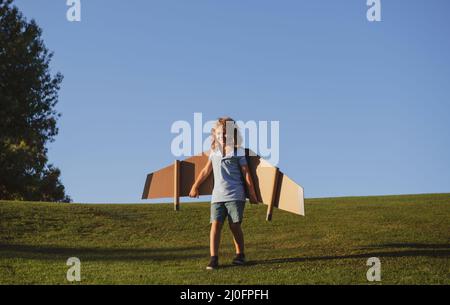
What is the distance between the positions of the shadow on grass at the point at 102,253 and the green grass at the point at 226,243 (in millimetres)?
22

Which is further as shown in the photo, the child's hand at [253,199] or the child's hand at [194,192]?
the child's hand at [194,192]

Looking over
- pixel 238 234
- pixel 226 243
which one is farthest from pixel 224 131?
pixel 226 243

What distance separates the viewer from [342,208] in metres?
18.2

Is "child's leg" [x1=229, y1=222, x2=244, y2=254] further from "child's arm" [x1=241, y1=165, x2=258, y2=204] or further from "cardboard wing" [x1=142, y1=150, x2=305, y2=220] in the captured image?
"cardboard wing" [x1=142, y1=150, x2=305, y2=220]

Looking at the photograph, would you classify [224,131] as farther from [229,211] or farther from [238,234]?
[238,234]

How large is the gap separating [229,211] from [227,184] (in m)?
0.47

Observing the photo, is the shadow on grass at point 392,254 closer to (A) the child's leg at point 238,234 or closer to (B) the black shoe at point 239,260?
(B) the black shoe at point 239,260

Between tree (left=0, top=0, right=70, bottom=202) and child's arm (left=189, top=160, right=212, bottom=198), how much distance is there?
19.7 metres

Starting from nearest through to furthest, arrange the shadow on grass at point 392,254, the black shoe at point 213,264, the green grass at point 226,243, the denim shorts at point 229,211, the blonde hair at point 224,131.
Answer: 1. the green grass at point 226,243
2. the denim shorts at point 229,211
3. the black shoe at point 213,264
4. the blonde hair at point 224,131
5. the shadow on grass at point 392,254

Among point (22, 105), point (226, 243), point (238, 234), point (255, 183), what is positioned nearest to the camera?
point (238, 234)

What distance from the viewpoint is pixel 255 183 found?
1084 cm

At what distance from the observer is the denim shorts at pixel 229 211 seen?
9.66 m

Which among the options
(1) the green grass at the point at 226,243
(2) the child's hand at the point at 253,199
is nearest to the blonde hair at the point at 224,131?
(2) the child's hand at the point at 253,199
